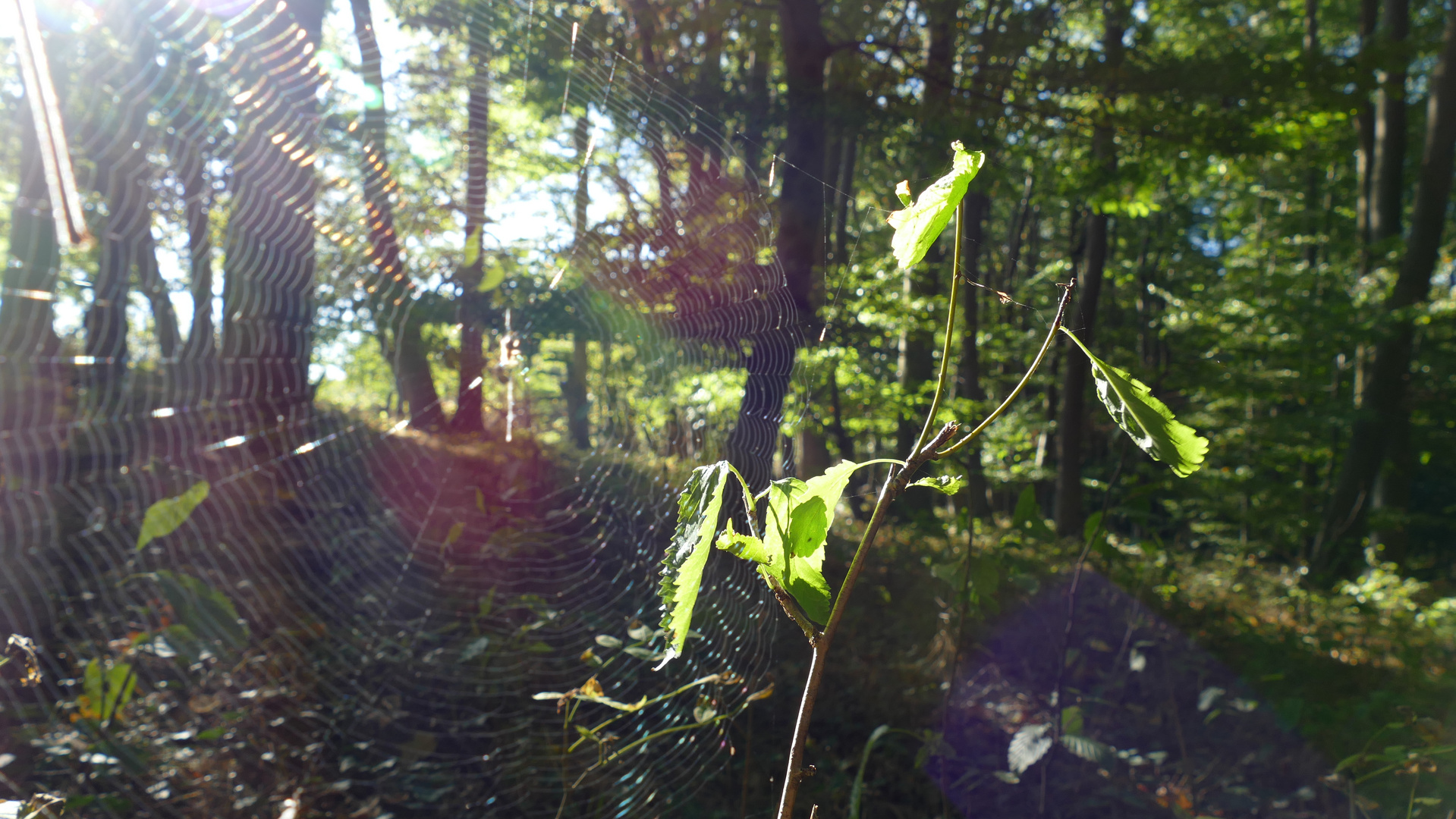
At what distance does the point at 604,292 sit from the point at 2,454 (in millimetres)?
4413

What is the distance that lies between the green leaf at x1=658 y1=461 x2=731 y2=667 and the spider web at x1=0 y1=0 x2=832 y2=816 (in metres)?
0.97

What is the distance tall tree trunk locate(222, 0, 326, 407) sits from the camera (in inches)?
132

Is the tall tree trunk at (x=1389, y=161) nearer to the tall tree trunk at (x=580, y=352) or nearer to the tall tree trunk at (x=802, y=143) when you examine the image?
the tall tree trunk at (x=802, y=143)

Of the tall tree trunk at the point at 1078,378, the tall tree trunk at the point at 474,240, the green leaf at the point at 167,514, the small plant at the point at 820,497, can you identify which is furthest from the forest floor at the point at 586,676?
the tall tree trunk at the point at 1078,378

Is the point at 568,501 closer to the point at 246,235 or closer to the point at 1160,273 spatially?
the point at 246,235

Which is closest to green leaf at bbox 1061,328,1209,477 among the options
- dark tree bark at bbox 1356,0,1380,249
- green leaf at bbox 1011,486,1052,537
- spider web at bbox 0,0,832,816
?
spider web at bbox 0,0,832,816

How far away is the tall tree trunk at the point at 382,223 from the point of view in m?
3.22

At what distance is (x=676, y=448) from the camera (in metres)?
2.78

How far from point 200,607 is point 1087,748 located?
304 centimetres

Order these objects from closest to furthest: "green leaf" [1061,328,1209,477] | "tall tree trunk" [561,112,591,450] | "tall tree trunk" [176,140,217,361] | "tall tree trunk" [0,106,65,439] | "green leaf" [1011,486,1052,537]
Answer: "green leaf" [1061,328,1209,477]
"tall tree trunk" [0,106,65,439]
"green leaf" [1011,486,1052,537]
"tall tree trunk" [176,140,217,361]
"tall tree trunk" [561,112,591,450]

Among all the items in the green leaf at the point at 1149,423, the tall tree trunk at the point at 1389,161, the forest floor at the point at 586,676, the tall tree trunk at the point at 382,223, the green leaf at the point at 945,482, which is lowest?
the forest floor at the point at 586,676

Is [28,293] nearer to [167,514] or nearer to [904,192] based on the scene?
[167,514]

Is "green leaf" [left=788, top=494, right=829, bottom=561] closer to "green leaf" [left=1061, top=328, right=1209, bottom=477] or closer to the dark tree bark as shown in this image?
"green leaf" [left=1061, top=328, right=1209, bottom=477]

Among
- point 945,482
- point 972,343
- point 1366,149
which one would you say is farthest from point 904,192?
point 1366,149
